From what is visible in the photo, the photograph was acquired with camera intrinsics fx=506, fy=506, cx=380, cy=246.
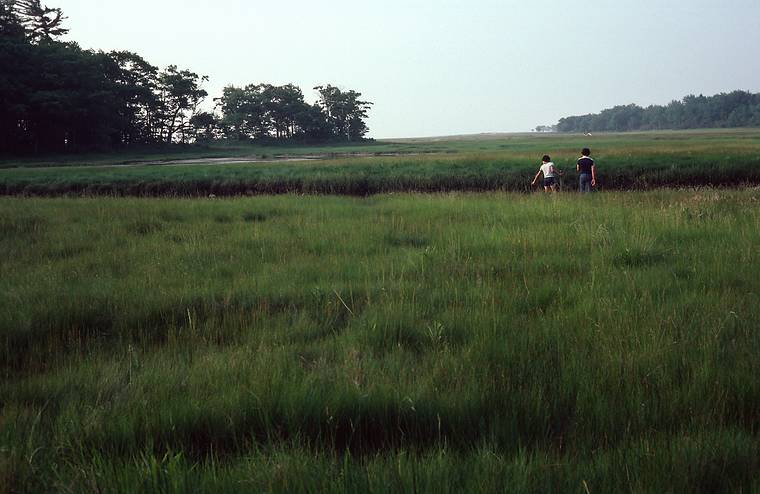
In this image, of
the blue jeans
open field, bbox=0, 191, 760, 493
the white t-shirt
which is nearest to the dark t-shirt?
the blue jeans

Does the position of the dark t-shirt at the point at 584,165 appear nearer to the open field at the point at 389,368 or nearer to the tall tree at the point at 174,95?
the open field at the point at 389,368

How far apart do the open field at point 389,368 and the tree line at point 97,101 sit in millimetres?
54669

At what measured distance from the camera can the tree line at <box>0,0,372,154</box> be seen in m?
51.8

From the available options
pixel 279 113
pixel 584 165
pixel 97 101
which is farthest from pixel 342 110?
pixel 584 165

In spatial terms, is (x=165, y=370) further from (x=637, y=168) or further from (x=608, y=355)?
(x=637, y=168)

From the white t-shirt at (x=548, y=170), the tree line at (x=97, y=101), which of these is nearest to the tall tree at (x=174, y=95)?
the tree line at (x=97, y=101)

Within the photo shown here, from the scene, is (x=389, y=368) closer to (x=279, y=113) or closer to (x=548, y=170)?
(x=548, y=170)

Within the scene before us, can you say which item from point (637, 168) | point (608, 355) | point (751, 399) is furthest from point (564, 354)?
point (637, 168)

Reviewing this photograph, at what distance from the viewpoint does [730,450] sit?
7.88 ft

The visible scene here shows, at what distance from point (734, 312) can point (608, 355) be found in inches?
63.7

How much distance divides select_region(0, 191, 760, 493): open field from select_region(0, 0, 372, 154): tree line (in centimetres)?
5467

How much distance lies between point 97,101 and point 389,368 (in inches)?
2641

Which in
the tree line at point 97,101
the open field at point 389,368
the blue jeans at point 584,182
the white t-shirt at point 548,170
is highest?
the tree line at point 97,101

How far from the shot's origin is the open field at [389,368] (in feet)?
7.65
